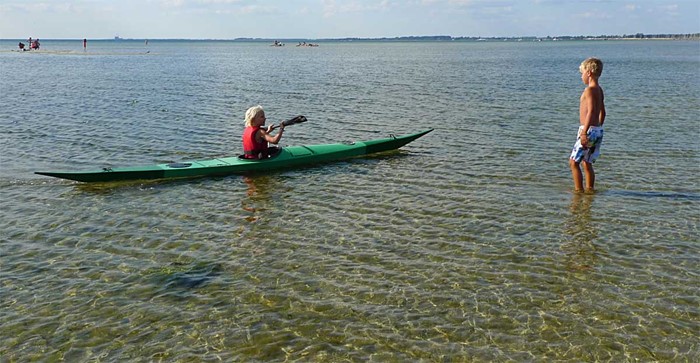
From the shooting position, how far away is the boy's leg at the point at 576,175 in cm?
1077

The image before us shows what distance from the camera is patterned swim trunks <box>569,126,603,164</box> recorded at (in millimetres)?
10180

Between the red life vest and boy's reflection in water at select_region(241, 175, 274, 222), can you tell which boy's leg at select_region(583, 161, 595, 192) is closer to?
boy's reflection in water at select_region(241, 175, 274, 222)

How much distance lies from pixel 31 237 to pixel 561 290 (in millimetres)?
7408

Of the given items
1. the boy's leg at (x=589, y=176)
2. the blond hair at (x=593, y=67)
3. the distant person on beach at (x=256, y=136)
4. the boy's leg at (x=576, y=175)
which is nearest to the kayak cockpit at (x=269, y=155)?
the distant person on beach at (x=256, y=136)

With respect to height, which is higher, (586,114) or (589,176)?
(586,114)

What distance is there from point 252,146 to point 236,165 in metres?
0.58

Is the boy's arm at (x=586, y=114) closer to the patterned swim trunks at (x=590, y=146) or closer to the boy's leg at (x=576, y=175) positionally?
the patterned swim trunks at (x=590, y=146)

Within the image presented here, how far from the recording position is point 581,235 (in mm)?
8930

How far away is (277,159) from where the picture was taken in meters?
13.4

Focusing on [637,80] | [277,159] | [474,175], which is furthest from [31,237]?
[637,80]

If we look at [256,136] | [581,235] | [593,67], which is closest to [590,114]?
[593,67]

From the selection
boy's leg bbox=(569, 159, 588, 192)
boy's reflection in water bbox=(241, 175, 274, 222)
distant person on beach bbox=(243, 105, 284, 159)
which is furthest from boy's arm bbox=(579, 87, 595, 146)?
distant person on beach bbox=(243, 105, 284, 159)

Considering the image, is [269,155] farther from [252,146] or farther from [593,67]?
[593,67]

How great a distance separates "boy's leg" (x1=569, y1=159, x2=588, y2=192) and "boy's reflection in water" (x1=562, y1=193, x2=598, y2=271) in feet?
0.71
